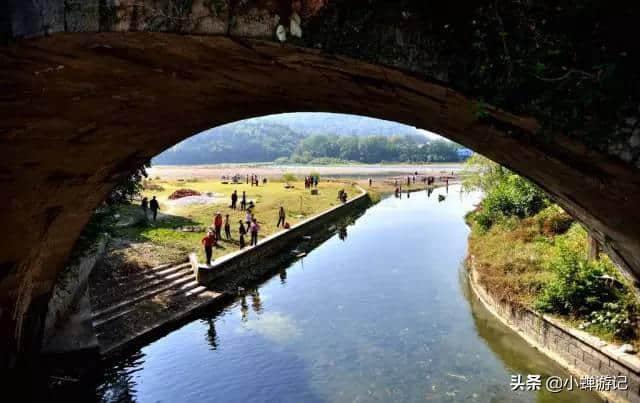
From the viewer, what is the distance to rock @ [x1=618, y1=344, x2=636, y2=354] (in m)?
8.73

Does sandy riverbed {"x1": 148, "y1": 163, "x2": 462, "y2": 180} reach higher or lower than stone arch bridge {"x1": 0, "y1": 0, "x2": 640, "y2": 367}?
lower

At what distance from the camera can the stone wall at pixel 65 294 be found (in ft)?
33.5

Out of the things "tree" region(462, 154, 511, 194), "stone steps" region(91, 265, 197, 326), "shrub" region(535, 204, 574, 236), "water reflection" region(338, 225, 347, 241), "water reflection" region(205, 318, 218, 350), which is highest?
"tree" region(462, 154, 511, 194)

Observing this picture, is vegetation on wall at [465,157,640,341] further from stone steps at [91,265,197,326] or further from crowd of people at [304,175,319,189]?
crowd of people at [304,175,319,189]

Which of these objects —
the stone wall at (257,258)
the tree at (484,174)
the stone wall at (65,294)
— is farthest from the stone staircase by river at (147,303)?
the tree at (484,174)

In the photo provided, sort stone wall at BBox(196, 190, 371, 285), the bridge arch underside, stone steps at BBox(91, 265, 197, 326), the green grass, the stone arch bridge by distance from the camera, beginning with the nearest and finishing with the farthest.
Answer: the stone arch bridge
the bridge arch underside
stone steps at BBox(91, 265, 197, 326)
stone wall at BBox(196, 190, 371, 285)
the green grass

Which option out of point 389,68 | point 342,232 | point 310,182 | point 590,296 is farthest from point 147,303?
point 310,182

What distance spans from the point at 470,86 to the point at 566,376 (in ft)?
31.3

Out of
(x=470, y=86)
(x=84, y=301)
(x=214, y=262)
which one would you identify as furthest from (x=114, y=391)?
(x=470, y=86)

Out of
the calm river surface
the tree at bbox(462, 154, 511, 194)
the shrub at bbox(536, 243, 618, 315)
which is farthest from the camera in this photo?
the tree at bbox(462, 154, 511, 194)

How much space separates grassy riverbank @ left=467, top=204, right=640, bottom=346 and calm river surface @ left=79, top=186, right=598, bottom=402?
3.89 feet

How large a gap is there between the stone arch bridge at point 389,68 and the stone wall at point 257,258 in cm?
1208

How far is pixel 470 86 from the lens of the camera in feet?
10.3

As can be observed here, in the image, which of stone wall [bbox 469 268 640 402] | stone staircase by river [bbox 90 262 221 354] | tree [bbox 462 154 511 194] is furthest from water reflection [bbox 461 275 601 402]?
tree [bbox 462 154 511 194]
